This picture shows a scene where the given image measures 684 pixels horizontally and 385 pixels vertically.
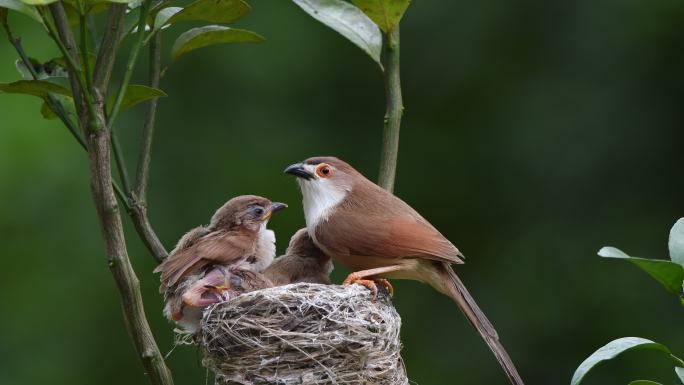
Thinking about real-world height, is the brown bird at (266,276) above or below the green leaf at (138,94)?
below

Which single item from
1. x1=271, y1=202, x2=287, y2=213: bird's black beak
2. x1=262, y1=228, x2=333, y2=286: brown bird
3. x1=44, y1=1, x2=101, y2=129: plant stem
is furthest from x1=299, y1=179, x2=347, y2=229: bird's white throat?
x1=44, y1=1, x2=101, y2=129: plant stem

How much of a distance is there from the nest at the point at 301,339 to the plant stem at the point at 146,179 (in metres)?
0.44

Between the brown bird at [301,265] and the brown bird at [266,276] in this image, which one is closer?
the brown bird at [266,276]

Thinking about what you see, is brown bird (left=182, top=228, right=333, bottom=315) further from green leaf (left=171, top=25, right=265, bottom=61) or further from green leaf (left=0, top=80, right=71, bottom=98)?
green leaf (left=0, top=80, right=71, bottom=98)

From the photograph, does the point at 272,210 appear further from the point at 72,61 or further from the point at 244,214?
the point at 72,61

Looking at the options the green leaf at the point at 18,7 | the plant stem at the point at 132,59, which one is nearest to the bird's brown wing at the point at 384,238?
the plant stem at the point at 132,59

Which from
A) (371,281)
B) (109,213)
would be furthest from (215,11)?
(371,281)

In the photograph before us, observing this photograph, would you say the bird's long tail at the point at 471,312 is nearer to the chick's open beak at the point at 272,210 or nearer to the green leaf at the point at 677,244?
the chick's open beak at the point at 272,210

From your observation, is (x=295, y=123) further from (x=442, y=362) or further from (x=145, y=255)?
(x=442, y=362)

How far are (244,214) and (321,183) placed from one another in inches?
17.7

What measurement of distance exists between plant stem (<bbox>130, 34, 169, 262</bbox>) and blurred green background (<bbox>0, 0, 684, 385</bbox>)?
16.1ft

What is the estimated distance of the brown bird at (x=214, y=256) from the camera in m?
5.03

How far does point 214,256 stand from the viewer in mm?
5348

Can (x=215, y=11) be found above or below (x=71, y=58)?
above
